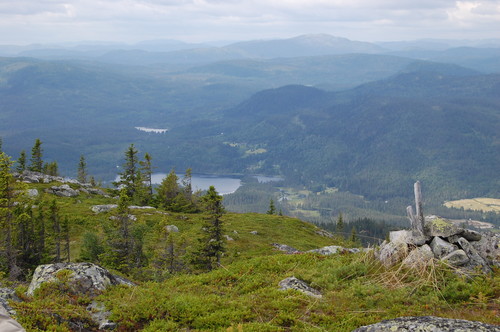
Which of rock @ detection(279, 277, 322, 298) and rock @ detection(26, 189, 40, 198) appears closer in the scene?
rock @ detection(279, 277, 322, 298)

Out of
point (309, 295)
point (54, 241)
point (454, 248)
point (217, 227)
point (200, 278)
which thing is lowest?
point (54, 241)

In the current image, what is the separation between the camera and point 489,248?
19.7 meters

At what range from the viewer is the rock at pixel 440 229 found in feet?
61.3

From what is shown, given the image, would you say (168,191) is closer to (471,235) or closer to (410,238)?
(410,238)

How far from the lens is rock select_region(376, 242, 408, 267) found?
18.1 m

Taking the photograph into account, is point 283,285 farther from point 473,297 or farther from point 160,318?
point 473,297

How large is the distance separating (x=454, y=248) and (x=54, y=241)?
37182 millimetres

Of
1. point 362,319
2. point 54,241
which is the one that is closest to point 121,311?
point 362,319

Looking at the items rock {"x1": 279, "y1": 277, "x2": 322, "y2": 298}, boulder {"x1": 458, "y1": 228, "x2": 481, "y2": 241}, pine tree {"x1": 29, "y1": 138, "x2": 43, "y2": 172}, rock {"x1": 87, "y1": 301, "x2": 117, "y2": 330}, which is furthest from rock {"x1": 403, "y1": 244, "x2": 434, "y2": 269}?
pine tree {"x1": 29, "y1": 138, "x2": 43, "y2": 172}

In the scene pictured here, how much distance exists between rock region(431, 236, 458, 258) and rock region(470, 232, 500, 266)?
248 centimetres

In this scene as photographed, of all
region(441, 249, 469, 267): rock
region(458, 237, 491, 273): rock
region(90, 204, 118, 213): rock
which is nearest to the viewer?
region(441, 249, 469, 267): rock

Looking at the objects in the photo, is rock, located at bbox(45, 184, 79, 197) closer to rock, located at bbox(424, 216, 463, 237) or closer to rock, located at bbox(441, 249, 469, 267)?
rock, located at bbox(424, 216, 463, 237)

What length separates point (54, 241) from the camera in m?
39.2

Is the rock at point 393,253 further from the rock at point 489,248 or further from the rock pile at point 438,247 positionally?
the rock at point 489,248
